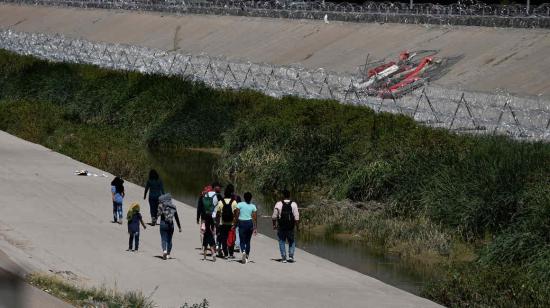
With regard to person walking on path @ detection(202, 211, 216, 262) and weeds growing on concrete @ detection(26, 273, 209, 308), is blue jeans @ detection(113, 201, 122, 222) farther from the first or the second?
weeds growing on concrete @ detection(26, 273, 209, 308)

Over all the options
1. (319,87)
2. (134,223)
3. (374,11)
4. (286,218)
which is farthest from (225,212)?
(374,11)

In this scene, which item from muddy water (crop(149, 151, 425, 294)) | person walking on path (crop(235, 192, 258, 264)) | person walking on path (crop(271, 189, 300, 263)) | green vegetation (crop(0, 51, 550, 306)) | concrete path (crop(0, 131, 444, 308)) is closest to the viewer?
concrete path (crop(0, 131, 444, 308))

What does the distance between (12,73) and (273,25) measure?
16999mm

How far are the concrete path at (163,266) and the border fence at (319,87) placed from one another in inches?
449

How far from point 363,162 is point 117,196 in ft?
27.6

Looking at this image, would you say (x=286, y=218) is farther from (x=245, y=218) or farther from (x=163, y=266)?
(x=163, y=266)

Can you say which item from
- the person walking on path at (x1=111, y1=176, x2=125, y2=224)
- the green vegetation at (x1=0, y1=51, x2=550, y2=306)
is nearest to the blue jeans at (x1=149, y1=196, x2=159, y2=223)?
the person walking on path at (x1=111, y1=176, x2=125, y2=224)

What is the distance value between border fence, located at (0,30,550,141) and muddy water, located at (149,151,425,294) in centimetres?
642

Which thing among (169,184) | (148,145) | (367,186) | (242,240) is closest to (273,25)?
(148,145)

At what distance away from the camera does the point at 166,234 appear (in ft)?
69.8

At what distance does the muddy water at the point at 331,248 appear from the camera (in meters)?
23.4

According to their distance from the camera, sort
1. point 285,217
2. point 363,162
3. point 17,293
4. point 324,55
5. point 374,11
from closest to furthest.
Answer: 1. point 17,293
2. point 285,217
3. point 363,162
4. point 324,55
5. point 374,11

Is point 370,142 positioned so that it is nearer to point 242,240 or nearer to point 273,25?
point 242,240

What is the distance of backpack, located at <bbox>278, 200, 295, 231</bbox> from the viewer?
68.7 ft
